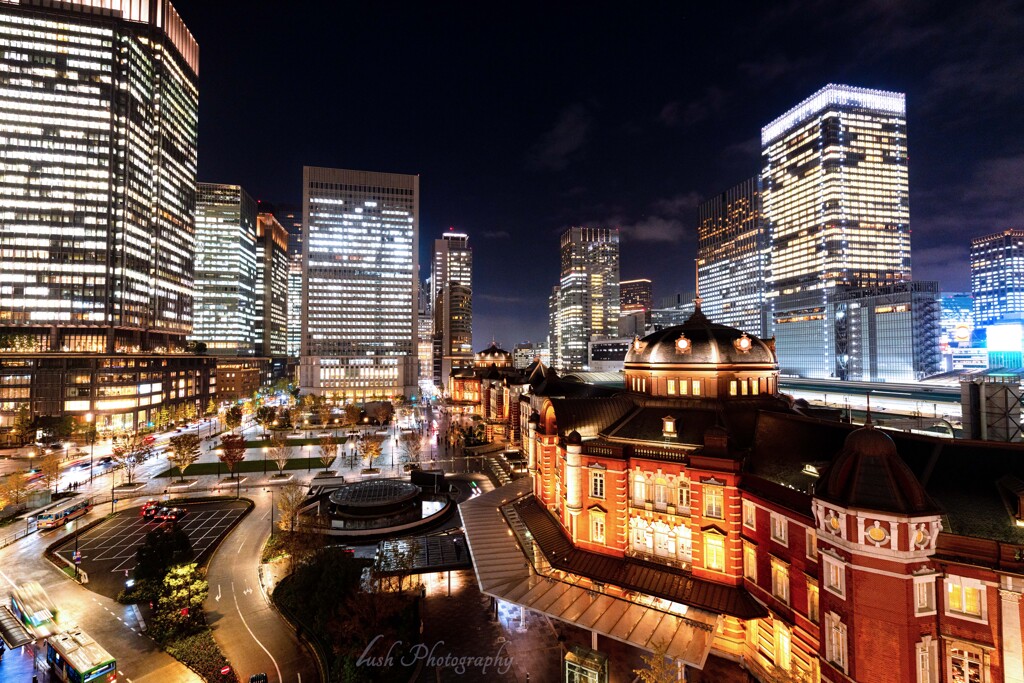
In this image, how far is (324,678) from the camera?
27.4 metres

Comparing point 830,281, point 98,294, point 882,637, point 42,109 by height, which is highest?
point 42,109

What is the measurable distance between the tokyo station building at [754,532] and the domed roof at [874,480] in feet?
0.21

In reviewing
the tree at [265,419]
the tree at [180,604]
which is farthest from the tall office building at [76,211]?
the tree at [180,604]

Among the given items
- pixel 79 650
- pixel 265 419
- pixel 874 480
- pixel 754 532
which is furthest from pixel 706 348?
pixel 265 419

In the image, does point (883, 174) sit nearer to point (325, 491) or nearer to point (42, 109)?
point (325, 491)

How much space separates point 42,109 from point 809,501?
166m

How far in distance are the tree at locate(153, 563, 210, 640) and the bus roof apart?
407 cm

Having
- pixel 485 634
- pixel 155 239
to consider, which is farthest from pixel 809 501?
pixel 155 239

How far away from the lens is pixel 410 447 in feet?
269

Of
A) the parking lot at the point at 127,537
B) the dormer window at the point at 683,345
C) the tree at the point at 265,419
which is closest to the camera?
the dormer window at the point at 683,345

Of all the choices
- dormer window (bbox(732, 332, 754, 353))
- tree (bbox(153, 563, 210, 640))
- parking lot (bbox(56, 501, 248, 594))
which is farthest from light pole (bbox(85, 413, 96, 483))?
dormer window (bbox(732, 332, 754, 353))

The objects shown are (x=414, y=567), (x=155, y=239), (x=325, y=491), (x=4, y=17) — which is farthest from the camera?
(x=155, y=239)

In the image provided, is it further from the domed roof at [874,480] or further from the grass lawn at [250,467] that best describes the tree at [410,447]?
the domed roof at [874,480]

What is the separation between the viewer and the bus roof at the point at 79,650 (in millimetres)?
26094
